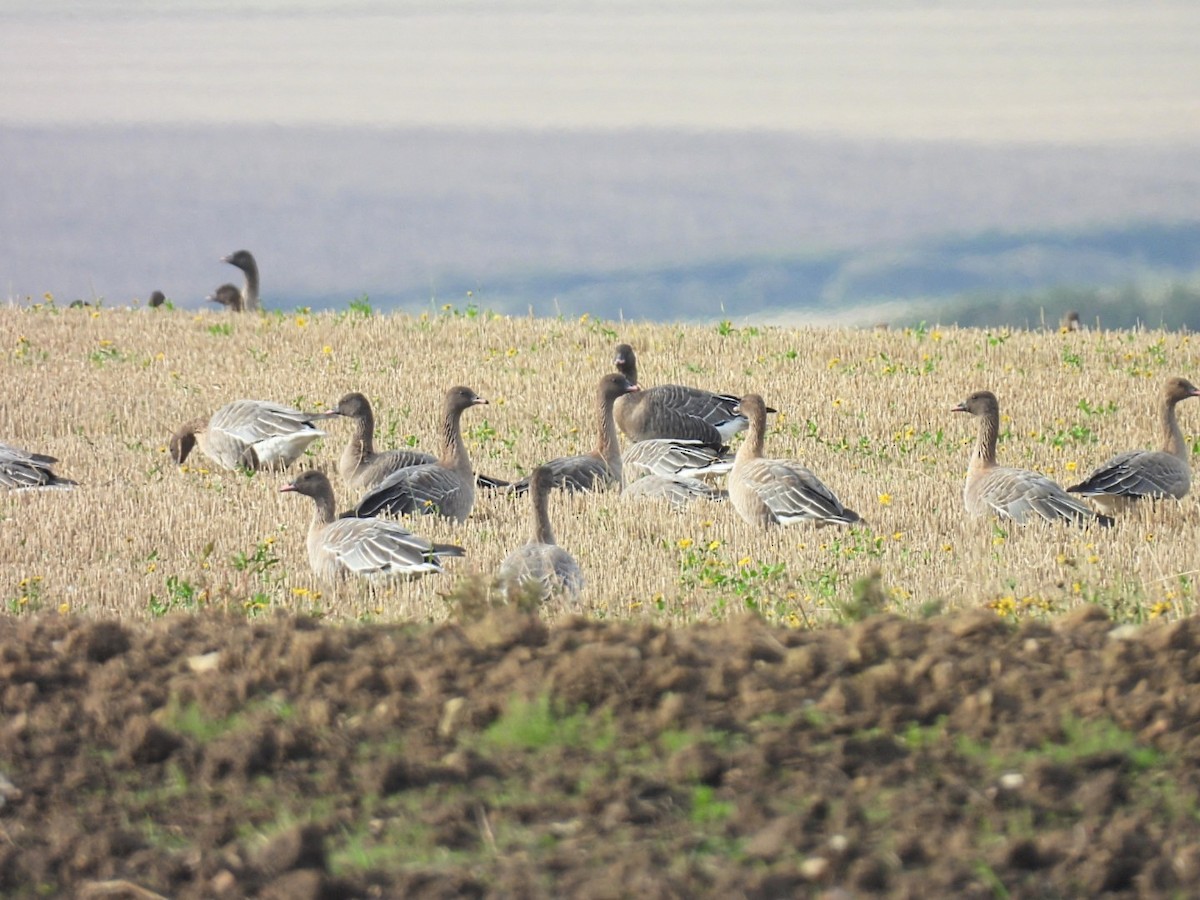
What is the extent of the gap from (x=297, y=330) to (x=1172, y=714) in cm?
2155

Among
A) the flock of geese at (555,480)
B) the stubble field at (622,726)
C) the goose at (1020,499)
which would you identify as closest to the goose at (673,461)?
the flock of geese at (555,480)

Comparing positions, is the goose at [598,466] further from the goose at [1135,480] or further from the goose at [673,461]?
the goose at [1135,480]

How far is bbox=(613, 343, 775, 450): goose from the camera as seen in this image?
17.2m

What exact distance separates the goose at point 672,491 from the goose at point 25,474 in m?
5.55

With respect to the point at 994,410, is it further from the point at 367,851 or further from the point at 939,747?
the point at 367,851

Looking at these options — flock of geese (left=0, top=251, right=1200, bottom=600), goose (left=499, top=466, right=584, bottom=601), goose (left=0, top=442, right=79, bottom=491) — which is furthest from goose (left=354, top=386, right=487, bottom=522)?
goose (left=0, top=442, right=79, bottom=491)

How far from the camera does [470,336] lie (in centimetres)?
2509

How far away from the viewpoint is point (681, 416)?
679 inches

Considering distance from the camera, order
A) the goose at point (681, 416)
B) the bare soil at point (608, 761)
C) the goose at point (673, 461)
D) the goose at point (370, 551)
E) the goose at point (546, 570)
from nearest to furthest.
→ the bare soil at point (608, 761)
the goose at point (546, 570)
the goose at point (370, 551)
the goose at point (673, 461)
the goose at point (681, 416)

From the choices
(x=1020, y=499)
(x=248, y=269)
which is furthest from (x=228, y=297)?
(x=1020, y=499)

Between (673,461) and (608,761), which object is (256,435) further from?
(608,761)

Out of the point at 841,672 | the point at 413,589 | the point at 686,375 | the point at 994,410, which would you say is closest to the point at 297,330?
the point at 686,375

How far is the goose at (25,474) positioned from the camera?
1414 cm

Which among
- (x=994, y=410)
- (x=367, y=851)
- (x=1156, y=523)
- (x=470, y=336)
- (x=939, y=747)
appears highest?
(x=470, y=336)
